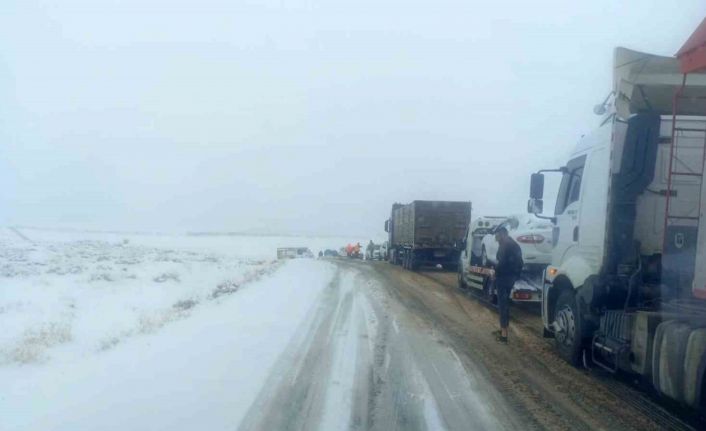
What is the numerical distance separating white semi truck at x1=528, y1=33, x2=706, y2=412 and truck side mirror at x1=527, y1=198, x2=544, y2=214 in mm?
799

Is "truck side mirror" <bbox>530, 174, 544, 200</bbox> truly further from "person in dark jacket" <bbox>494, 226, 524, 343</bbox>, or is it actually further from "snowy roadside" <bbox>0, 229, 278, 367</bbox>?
"snowy roadside" <bbox>0, 229, 278, 367</bbox>

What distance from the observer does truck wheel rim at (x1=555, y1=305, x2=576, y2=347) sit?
383 inches

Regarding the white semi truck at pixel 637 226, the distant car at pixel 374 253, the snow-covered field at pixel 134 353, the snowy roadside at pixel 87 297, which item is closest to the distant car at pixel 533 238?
the snow-covered field at pixel 134 353

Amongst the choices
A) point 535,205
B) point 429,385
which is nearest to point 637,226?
point 535,205

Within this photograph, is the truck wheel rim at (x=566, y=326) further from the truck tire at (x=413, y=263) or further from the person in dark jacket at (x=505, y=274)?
the truck tire at (x=413, y=263)

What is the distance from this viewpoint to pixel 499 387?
8.23 metres

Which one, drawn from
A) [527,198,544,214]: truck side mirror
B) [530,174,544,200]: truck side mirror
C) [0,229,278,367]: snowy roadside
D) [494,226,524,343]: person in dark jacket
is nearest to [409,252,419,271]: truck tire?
[0,229,278,367]: snowy roadside

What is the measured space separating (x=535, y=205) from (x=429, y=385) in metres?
4.09

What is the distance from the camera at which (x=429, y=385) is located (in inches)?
327

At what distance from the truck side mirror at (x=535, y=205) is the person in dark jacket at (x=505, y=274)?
1059 mm

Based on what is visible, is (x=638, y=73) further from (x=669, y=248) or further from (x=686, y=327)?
(x=686, y=327)

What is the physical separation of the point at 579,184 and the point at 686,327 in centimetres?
435

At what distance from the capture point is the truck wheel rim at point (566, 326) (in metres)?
9.72

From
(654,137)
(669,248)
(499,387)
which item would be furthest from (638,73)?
(499,387)
